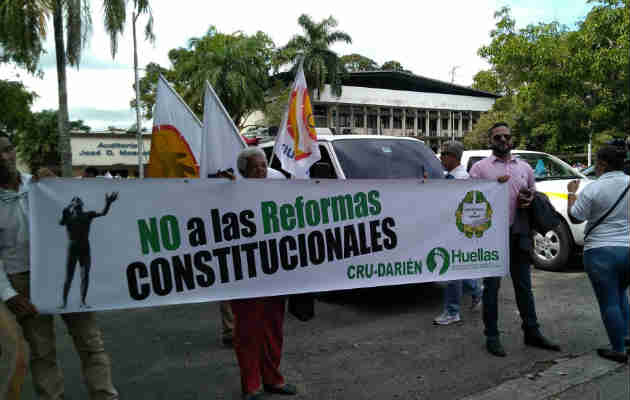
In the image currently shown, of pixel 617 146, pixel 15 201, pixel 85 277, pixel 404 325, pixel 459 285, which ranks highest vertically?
pixel 617 146

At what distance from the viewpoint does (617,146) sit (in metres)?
4.18

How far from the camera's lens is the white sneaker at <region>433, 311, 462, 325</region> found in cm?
529

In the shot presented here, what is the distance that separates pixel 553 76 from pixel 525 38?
157 cm

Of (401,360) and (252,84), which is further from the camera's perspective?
(252,84)

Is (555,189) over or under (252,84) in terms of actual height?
under

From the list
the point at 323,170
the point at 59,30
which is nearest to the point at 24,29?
the point at 59,30

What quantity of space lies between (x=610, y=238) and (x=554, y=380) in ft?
4.06

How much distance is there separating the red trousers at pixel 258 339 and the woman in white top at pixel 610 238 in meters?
2.60

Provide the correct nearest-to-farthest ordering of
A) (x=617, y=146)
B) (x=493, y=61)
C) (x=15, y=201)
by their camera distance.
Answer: (x=15, y=201) < (x=617, y=146) < (x=493, y=61)

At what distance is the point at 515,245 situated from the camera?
14.6 feet

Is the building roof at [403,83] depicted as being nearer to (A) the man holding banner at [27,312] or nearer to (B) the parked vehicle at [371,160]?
(B) the parked vehicle at [371,160]

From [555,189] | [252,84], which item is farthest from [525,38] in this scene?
[252,84]

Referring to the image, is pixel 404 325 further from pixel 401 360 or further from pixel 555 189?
pixel 555 189

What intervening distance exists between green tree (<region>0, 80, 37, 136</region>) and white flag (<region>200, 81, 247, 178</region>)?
1717 cm
